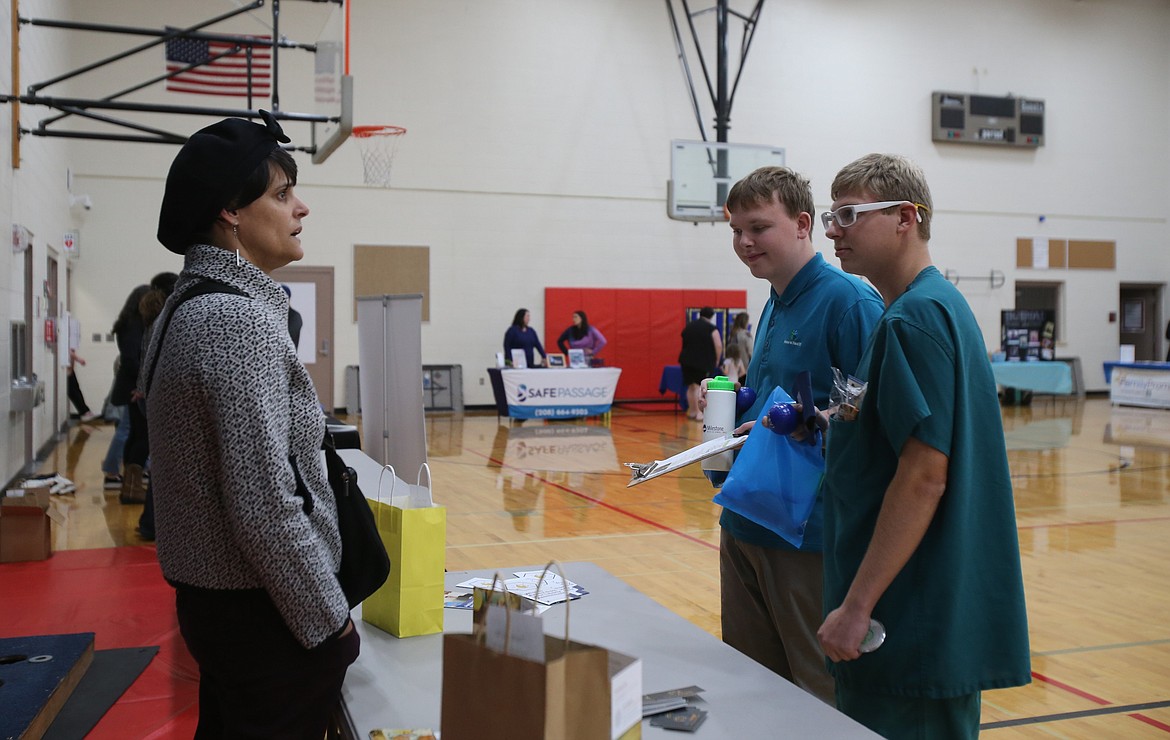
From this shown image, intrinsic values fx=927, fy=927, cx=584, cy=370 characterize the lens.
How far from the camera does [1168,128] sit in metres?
18.6

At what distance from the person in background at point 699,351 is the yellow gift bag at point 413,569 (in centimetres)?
1096

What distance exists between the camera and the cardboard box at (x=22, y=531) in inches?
204

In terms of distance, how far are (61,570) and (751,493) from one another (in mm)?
4456

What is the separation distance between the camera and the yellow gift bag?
Result: 1911 mm

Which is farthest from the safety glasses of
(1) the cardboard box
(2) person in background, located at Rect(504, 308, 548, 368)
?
(2) person in background, located at Rect(504, 308, 548, 368)

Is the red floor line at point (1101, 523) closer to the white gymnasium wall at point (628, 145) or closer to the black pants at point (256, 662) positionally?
the black pants at point (256, 662)

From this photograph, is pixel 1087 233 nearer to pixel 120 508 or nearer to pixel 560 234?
pixel 560 234

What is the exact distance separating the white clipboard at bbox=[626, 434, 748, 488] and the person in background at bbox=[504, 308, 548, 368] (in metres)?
11.1

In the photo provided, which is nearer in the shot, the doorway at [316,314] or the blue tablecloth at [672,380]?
the doorway at [316,314]

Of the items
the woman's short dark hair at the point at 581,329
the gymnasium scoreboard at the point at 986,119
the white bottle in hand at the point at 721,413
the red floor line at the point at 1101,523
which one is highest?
the gymnasium scoreboard at the point at 986,119

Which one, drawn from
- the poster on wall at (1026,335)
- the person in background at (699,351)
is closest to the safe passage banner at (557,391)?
the person in background at (699,351)

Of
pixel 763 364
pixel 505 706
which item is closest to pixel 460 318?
pixel 763 364

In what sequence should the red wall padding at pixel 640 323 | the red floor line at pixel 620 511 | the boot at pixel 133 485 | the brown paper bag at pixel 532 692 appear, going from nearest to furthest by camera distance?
the brown paper bag at pixel 532 692
the red floor line at pixel 620 511
the boot at pixel 133 485
the red wall padding at pixel 640 323

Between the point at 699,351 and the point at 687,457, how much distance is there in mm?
11118
